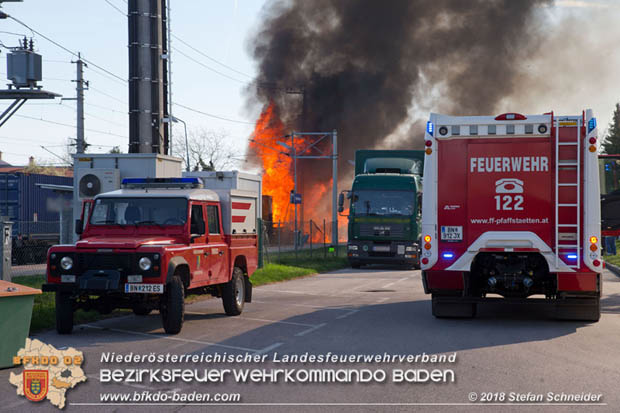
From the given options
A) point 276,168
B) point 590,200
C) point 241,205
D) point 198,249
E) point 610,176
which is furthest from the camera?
point 276,168

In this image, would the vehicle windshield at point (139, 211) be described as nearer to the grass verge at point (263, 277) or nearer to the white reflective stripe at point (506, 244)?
the grass verge at point (263, 277)

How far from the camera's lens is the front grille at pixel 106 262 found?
35.3ft

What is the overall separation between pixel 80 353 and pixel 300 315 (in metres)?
5.04

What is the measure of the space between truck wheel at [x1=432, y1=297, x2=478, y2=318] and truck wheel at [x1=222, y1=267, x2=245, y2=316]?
3.40 meters

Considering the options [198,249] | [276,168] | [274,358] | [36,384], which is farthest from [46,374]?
[276,168]

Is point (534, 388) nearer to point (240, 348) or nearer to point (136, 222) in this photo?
point (240, 348)

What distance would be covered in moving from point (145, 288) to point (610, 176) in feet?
37.9

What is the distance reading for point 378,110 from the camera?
51.2 metres

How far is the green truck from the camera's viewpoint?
27.6 meters

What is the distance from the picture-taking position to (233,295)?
43.6 feet

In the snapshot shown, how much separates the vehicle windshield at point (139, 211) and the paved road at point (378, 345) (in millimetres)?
1635

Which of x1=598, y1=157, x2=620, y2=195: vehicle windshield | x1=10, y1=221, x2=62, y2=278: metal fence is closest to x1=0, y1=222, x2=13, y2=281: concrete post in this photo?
x1=598, y1=157, x2=620, y2=195: vehicle windshield

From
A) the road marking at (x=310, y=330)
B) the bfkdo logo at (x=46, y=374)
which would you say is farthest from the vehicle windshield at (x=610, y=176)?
the bfkdo logo at (x=46, y=374)

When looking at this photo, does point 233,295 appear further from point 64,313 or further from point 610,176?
point 610,176
